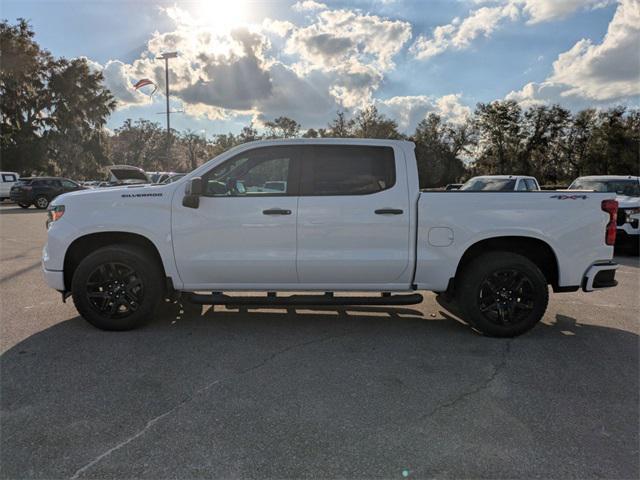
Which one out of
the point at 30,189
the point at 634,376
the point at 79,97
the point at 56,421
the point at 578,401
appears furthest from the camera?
the point at 79,97

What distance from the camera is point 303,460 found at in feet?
8.42

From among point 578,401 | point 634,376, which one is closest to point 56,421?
point 578,401

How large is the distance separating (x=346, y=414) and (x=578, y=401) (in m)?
1.71

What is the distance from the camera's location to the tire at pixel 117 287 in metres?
4.46

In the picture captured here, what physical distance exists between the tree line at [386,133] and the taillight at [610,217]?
3346 centimetres

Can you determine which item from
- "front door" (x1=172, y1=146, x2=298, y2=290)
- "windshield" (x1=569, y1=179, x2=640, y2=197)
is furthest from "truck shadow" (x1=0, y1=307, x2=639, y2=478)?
"windshield" (x1=569, y1=179, x2=640, y2=197)

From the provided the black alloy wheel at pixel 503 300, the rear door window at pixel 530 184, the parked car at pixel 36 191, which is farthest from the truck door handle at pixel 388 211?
the parked car at pixel 36 191

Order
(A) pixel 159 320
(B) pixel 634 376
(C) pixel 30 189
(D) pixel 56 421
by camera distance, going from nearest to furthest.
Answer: (D) pixel 56 421
(B) pixel 634 376
(A) pixel 159 320
(C) pixel 30 189

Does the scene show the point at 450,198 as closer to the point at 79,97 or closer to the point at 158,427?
the point at 158,427

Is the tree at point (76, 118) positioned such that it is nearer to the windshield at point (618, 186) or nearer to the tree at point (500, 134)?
the tree at point (500, 134)

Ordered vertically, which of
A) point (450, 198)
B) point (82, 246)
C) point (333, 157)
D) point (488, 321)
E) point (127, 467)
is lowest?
point (127, 467)

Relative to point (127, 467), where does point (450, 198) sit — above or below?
above

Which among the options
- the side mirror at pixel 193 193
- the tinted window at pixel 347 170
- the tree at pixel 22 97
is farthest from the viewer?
the tree at pixel 22 97

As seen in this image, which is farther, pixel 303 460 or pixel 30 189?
pixel 30 189
